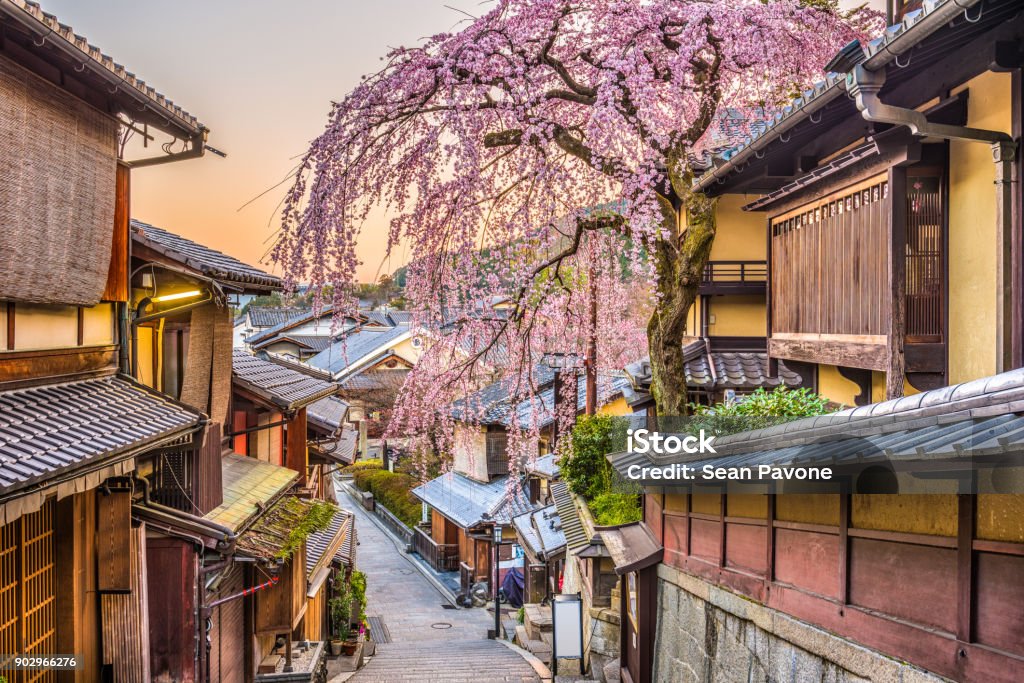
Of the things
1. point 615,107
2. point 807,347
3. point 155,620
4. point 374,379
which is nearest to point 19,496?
point 155,620

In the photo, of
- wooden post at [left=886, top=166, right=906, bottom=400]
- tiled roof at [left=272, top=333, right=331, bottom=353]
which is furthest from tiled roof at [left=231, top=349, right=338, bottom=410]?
tiled roof at [left=272, top=333, right=331, bottom=353]

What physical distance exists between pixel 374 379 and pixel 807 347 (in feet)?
137

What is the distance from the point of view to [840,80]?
6.81 meters

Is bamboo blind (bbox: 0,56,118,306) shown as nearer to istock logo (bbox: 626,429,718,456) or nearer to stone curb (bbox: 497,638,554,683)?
istock logo (bbox: 626,429,718,456)

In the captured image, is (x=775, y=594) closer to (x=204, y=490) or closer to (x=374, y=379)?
(x=204, y=490)

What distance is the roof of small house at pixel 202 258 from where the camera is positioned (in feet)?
30.6

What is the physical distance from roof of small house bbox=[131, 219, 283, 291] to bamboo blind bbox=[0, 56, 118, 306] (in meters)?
0.70

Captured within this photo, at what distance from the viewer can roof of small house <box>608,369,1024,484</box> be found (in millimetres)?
4070

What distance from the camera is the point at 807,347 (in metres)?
9.14

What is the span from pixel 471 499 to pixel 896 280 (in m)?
26.3

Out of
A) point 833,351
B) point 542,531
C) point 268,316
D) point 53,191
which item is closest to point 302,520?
point 53,191

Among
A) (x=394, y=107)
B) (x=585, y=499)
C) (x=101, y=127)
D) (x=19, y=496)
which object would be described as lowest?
(x=585, y=499)

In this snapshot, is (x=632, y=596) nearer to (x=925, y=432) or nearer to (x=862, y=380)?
(x=862, y=380)

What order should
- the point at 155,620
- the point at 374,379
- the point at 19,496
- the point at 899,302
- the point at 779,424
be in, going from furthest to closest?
the point at 374,379
the point at 155,620
the point at 779,424
the point at 899,302
the point at 19,496
